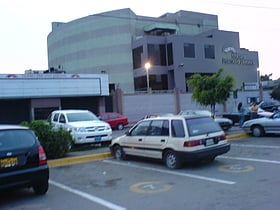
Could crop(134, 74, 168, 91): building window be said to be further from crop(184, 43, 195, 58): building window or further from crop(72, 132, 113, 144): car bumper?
crop(72, 132, 113, 144): car bumper

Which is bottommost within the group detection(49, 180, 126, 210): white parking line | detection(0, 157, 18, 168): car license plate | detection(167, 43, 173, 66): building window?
detection(49, 180, 126, 210): white parking line

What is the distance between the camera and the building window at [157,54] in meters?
52.9

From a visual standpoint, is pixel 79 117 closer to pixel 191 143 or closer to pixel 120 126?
pixel 191 143

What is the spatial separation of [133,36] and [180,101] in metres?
Result: 23.8

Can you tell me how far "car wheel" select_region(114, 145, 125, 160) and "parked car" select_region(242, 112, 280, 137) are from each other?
7.59 meters

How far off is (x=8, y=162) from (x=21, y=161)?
25cm

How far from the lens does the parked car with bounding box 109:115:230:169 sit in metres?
9.53

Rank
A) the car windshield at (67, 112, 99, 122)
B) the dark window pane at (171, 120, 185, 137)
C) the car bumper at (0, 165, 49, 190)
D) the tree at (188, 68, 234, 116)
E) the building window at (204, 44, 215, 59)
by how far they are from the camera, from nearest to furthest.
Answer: the car bumper at (0, 165, 49, 190) → the dark window pane at (171, 120, 185, 137) → the car windshield at (67, 112, 99, 122) → the tree at (188, 68, 234, 116) → the building window at (204, 44, 215, 59)

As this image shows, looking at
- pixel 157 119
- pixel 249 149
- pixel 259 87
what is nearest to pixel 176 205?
pixel 157 119

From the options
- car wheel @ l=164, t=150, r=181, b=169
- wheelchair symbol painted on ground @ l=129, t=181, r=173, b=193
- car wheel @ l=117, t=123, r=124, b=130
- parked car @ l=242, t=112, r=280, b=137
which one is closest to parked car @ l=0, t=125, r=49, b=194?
wheelchair symbol painted on ground @ l=129, t=181, r=173, b=193

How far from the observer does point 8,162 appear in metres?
6.70

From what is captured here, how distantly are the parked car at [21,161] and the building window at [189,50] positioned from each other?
47050 millimetres

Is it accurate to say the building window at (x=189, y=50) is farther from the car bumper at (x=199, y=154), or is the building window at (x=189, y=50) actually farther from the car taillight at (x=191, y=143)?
the car taillight at (x=191, y=143)

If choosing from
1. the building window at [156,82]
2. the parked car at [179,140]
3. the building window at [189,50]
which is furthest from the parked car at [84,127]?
the building window at [189,50]
